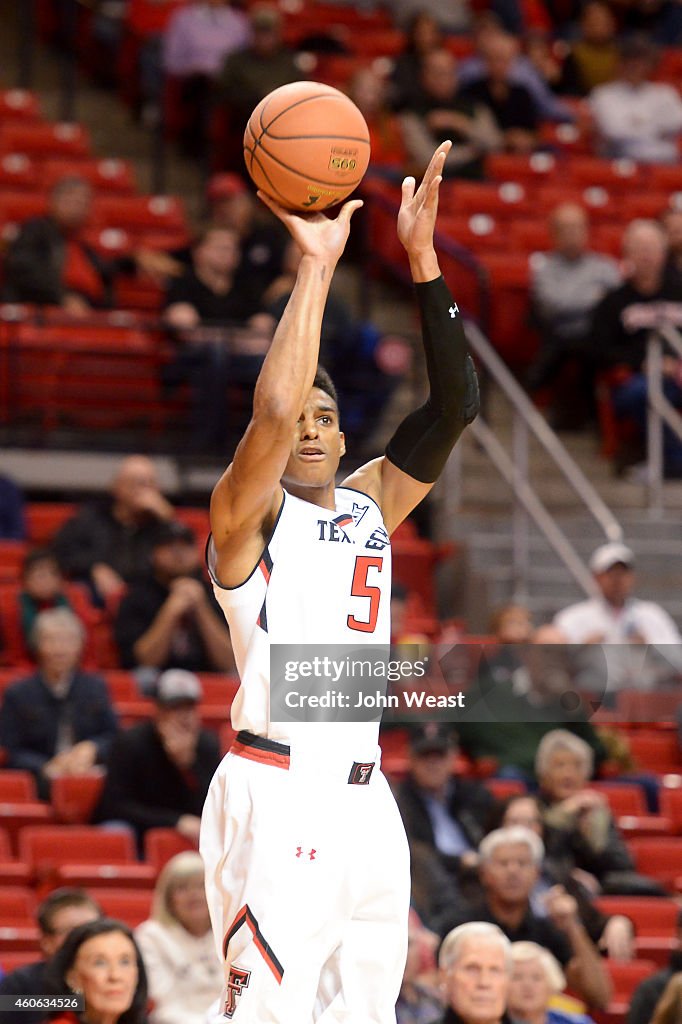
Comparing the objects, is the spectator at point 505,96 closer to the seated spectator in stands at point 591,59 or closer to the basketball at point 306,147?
the seated spectator in stands at point 591,59

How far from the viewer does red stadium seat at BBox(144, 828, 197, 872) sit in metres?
7.64

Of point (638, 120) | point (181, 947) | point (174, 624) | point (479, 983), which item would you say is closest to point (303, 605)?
point (479, 983)

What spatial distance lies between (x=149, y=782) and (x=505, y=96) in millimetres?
7561

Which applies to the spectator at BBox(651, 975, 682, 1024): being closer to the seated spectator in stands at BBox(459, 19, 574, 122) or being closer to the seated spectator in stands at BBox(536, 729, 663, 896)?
the seated spectator in stands at BBox(536, 729, 663, 896)

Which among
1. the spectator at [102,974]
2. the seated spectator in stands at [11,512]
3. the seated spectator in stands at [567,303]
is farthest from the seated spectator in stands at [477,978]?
the seated spectator in stands at [567,303]

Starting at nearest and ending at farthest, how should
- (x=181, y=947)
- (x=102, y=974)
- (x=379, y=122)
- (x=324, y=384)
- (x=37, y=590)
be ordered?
(x=324, y=384) < (x=102, y=974) < (x=181, y=947) < (x=37, y=590) < (x=379, y=122)

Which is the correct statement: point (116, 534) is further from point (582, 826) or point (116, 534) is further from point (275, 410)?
point (275, 410)

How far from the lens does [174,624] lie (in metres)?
9.00

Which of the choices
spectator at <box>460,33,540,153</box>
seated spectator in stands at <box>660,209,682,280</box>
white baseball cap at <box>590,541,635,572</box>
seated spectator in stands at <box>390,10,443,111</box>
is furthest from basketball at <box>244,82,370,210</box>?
spectator at <box>460,33,540,153</box>

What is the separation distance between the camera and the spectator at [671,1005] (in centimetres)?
596

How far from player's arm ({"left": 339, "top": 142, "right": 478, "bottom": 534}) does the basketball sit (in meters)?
0.19

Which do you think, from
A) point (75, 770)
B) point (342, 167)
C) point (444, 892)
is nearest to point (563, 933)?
point (444, 892)

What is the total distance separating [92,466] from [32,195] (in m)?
2.31

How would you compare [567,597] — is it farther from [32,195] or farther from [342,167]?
[342,167]
